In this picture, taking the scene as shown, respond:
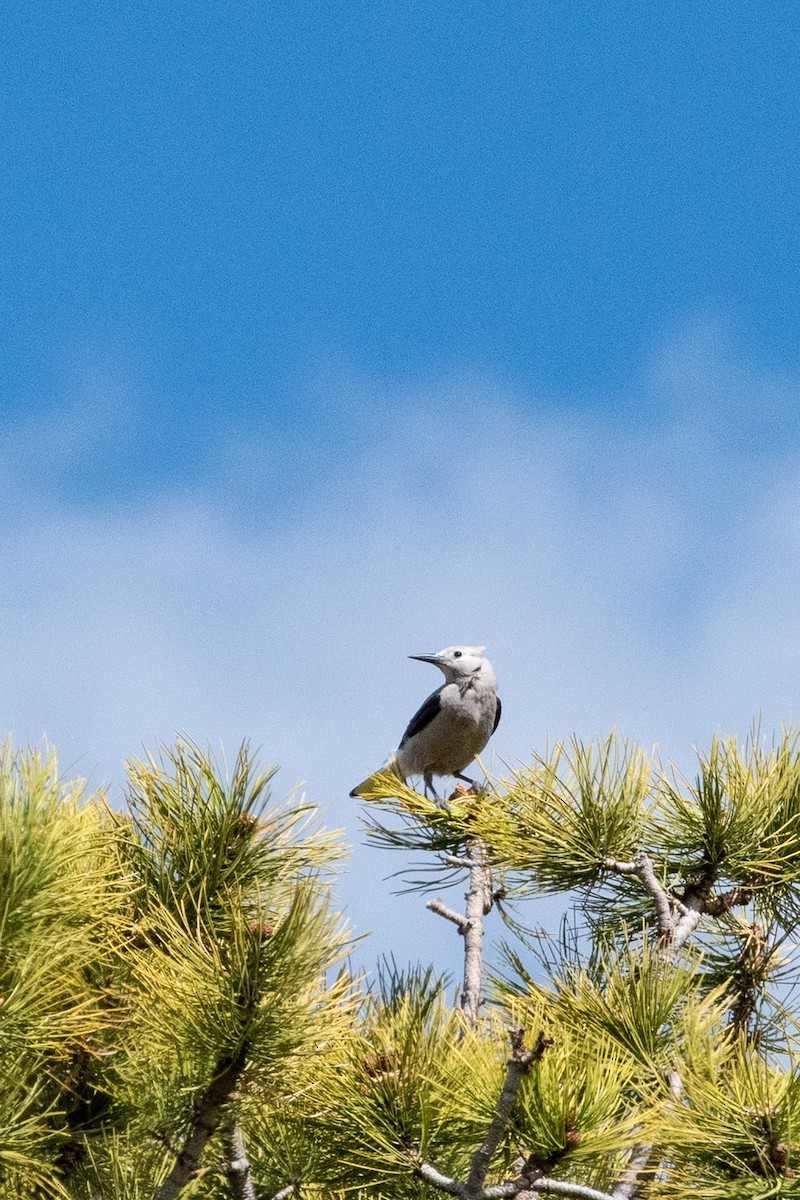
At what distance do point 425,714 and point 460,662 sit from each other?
479 millimetres

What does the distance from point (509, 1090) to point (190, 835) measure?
43.8 inches

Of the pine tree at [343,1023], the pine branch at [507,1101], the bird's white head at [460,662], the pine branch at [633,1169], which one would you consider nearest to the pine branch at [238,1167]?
the pine tree at [343,1023]

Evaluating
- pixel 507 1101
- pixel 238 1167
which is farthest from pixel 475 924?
pixel 507 1101

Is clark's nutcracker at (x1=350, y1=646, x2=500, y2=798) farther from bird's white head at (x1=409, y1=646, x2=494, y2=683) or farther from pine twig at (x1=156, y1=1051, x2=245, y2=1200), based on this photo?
pine twig at (x1=156, y1=1051, x2=245, y2=1200)

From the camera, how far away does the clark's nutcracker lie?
8031 mm

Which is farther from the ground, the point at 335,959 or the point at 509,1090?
the point at 335,959

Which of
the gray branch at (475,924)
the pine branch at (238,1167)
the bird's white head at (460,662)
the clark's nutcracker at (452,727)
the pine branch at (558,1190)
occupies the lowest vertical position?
the pine branch at (558,1190)

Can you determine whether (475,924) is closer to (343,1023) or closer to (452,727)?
(343,1023)

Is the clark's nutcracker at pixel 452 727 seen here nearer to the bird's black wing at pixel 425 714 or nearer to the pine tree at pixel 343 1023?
the bird's black wing at pixel 425 714

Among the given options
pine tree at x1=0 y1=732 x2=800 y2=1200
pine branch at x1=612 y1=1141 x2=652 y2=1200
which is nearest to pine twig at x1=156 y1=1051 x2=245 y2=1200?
pine tree at x1=0 y1=732 x2=800 y2=1200

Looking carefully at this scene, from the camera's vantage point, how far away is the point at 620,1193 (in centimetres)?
287

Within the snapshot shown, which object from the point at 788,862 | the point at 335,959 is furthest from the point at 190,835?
the point at 788,862

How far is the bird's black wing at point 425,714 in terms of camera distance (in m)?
8.14

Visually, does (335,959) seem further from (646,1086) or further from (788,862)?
(788,862)
